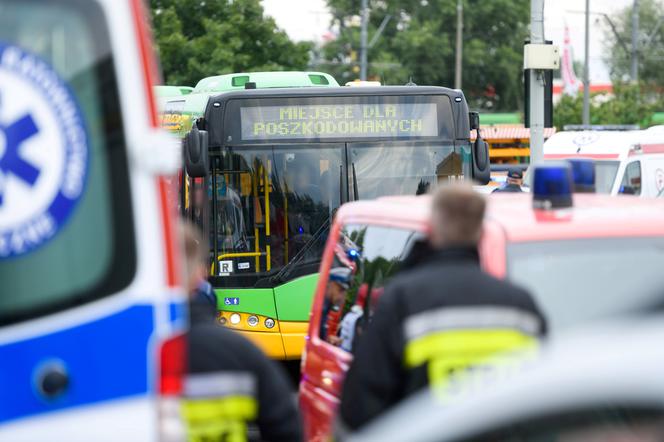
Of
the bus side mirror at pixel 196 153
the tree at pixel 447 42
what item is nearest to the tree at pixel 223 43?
→ the tree at pixel 447 42

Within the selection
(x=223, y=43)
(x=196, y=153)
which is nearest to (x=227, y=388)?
(x=196, y=153)

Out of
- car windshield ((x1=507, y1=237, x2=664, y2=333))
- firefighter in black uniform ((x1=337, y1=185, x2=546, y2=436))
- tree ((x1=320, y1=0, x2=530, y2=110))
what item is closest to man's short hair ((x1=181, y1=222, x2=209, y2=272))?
firefighter in black uniform ((x1=337, y1=185, x2=546, y2=436))

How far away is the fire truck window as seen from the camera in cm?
520

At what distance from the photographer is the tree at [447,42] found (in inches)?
2640

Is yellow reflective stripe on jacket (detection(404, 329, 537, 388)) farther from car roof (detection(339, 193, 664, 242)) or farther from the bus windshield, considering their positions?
the bus windshield

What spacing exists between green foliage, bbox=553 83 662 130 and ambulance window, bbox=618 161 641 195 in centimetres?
2977

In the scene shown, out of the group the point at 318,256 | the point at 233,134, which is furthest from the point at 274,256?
the point at 233,134

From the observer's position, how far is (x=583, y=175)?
628 centimetres

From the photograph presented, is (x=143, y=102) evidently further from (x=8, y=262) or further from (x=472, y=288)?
(x=472, y=288)

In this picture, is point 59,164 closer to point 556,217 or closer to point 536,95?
point 556,217

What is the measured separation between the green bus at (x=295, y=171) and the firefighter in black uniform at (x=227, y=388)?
6.88 metres

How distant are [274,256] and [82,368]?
8.05 meters

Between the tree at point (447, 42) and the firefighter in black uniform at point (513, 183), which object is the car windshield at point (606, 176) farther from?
the tree at point (447, 42)

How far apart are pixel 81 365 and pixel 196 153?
7.49 meters
